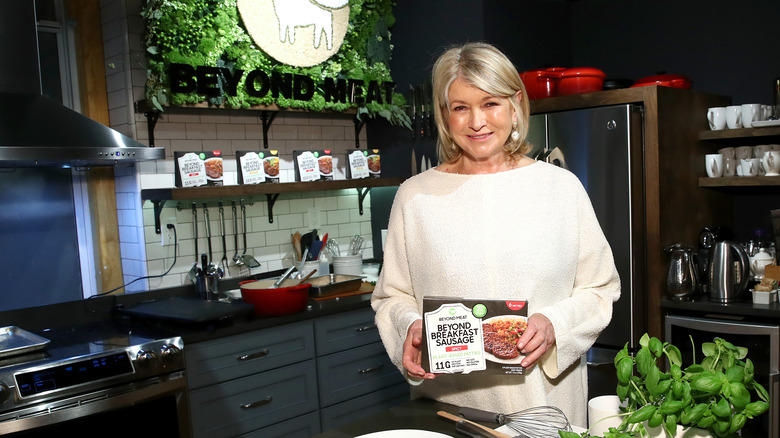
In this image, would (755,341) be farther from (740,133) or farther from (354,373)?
(354,373)

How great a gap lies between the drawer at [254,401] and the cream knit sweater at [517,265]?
1.47 metres

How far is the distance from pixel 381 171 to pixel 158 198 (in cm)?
166

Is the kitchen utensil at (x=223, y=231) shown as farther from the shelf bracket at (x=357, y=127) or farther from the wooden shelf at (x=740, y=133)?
the wooden shelf at (x=740, y=133)

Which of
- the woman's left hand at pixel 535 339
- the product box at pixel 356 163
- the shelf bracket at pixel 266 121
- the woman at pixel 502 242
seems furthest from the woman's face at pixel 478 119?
the product box at pixel 356 163

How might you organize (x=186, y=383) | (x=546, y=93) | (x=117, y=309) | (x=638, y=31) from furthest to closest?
(x=638, y=31) < (x=546, y=93) < (x=117, y=309) < (x=186, y=383)

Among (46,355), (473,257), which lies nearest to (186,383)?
(46,355)

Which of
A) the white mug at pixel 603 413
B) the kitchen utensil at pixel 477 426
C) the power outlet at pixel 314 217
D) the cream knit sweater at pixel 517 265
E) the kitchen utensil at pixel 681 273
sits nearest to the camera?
the white mug at pixel 603 413

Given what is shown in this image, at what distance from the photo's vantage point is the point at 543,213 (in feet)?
5.70

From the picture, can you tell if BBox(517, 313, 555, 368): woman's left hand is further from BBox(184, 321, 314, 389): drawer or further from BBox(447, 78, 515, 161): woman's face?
BBox(184, 321, 314, 389): drawer

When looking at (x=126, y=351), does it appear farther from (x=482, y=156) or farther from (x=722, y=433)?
(x=722, y=433)

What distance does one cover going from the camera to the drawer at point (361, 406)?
11.2 ft

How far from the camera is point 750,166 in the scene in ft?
11.6

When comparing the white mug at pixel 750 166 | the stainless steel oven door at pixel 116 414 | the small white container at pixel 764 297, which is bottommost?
the stainless steel oven door at pixel 116 414

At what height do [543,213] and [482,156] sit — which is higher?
[482,156]
